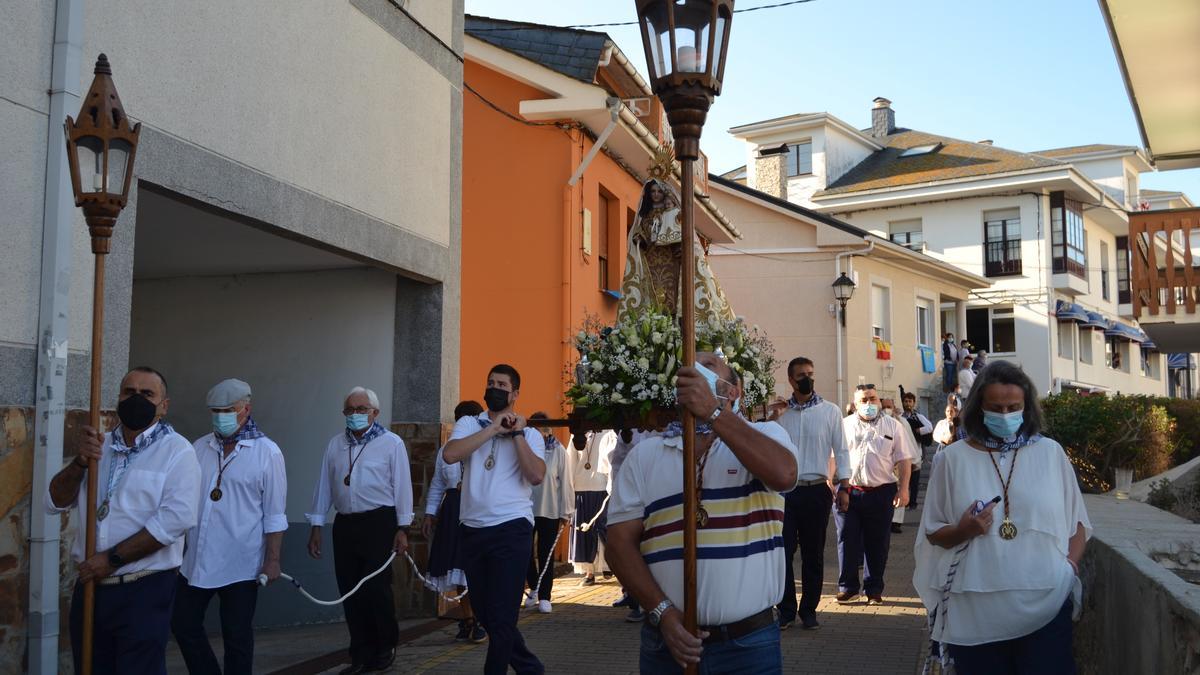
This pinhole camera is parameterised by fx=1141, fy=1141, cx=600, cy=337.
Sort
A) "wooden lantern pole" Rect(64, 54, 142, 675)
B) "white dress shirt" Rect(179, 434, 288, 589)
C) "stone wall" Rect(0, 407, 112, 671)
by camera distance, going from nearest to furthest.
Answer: "wooden lantern pole" Rect(64, 54, 142, 675), "stone wall" Rect(0, 407, 112, 671), "white dress shirt" Rect(179, 434, 288, 589)

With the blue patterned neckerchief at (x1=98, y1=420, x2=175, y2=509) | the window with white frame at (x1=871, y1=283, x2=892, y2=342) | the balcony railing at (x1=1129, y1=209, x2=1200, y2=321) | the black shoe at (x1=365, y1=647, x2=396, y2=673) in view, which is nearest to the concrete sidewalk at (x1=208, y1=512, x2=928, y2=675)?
the black shoe at (x1=365, y1=647, x2=396, y2=673)

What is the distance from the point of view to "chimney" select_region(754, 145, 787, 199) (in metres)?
35.0

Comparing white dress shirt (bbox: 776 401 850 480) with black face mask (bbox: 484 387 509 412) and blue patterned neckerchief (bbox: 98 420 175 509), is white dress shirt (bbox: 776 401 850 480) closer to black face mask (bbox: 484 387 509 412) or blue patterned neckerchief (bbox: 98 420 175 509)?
black face mask (bbox: 484 387 509 412)

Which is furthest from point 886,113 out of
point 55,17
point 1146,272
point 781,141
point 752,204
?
point 55,17

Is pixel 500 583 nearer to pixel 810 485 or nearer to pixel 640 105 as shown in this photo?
pixel 810 485

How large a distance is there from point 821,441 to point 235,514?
4933 mm

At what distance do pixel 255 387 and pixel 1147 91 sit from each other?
9.11 m

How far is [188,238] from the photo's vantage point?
9.56 m

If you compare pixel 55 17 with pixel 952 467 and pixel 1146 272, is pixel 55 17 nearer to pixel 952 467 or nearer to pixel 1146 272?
pixel 952 467

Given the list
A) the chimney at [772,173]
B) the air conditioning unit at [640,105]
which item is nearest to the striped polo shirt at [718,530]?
the air conditioning unit at [640,105]

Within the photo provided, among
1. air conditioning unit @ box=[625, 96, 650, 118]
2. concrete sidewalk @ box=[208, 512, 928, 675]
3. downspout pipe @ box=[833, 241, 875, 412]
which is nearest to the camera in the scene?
concrete sidewalk @ box=[208, 512, 928, 675]

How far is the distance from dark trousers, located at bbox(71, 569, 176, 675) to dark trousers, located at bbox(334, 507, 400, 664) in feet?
9.22

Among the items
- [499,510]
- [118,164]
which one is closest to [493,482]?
[499,510]

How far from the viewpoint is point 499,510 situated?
7094 mm
